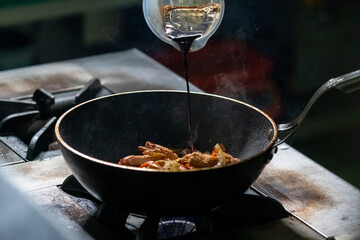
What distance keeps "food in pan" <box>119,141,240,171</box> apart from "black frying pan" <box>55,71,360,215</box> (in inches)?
3.3

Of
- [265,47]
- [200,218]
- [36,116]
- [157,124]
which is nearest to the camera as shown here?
[200,218]

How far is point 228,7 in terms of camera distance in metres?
2.54

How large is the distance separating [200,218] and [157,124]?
15.9 inches

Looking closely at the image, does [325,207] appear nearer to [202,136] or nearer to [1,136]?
[202,136]

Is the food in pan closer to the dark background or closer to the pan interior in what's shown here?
the pan interior

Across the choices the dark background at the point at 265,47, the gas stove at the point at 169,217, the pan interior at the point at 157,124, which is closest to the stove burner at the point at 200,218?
the gas stove at the point at 169,217

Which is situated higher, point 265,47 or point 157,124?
point 157,124

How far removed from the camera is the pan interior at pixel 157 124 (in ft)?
5.12

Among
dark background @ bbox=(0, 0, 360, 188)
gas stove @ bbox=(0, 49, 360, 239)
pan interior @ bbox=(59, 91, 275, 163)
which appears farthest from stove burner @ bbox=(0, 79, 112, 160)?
dark background @ bbox=(0, 0, 360, 188)

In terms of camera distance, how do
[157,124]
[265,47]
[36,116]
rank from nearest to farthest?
[157,124]
[36,116]
[265,47]

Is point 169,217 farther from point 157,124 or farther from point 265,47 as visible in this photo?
point 265,47

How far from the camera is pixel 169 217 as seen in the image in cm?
144

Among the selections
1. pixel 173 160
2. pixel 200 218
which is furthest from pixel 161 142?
pixel 200 218

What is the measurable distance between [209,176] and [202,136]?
0.46 metres
